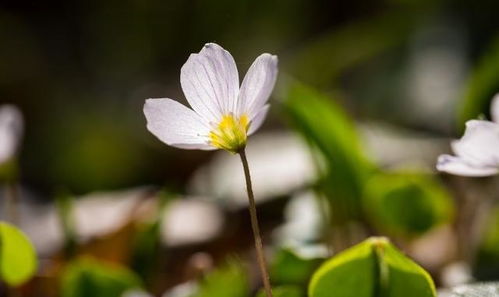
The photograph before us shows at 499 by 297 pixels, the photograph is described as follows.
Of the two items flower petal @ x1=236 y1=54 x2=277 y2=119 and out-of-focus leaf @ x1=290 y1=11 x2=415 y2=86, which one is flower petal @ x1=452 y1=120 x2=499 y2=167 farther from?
out-of-focus leaf @ x1=290 y1=11 x2=415 y2=86

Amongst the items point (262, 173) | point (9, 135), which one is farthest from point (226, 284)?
point (262, 173)

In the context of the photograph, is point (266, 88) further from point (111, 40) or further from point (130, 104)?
point (111, 40)

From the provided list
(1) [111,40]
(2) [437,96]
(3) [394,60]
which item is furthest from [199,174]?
(1) [111,40]

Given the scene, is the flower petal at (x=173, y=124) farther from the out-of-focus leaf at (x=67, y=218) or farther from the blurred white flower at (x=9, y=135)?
the out-of-focus leaf at (x=67, y=218)

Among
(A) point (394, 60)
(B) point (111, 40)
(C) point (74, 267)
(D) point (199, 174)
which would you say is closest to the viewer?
(C) point (74, 267)

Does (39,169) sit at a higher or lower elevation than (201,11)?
lower

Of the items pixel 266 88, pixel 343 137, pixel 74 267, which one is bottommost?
pixel 74 267

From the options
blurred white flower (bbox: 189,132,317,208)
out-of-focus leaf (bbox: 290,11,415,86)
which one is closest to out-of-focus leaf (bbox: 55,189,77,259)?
blurred white flower (bbox: 189,132,317,208)
